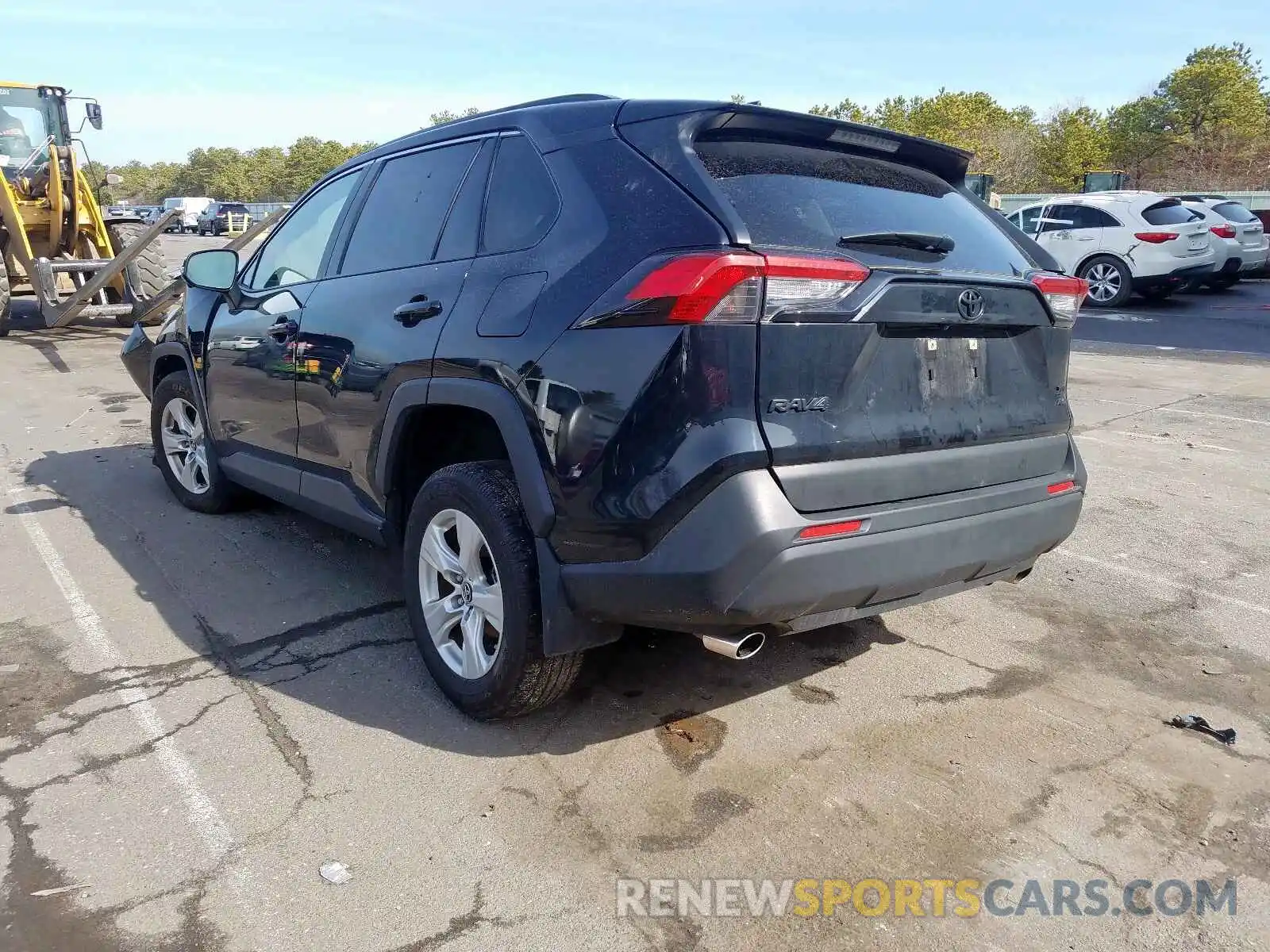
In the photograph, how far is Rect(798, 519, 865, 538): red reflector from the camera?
99.0 inches

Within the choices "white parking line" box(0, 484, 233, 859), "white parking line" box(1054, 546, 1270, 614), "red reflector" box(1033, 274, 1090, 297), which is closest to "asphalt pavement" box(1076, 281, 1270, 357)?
"white parking line" box(1054, 546, 1270, 614)

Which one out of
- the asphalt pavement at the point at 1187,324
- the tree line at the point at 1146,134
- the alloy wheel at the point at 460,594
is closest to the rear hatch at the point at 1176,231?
the asphalt pavement at the point at 1187,324

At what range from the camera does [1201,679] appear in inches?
140

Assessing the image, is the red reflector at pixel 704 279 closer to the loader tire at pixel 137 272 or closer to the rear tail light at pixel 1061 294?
the rear tail light at pixel 1061 294

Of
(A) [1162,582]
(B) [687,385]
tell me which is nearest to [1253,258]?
(A) [1162,582]

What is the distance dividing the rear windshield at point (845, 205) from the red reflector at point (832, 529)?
717mm

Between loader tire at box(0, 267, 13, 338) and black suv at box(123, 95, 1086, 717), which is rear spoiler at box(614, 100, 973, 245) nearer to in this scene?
black suv at box(123, 95, 1086, 717)

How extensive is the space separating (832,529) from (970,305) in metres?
0.83

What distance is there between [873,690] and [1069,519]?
0.88m

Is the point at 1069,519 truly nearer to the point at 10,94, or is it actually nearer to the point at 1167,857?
the point at 1167,857

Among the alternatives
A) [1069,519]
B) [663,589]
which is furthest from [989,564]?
[663,589]

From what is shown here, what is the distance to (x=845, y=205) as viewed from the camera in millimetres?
2867

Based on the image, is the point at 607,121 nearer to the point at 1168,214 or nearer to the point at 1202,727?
the point at 1202,727

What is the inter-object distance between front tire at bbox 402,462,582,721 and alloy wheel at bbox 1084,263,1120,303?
52.8ft
